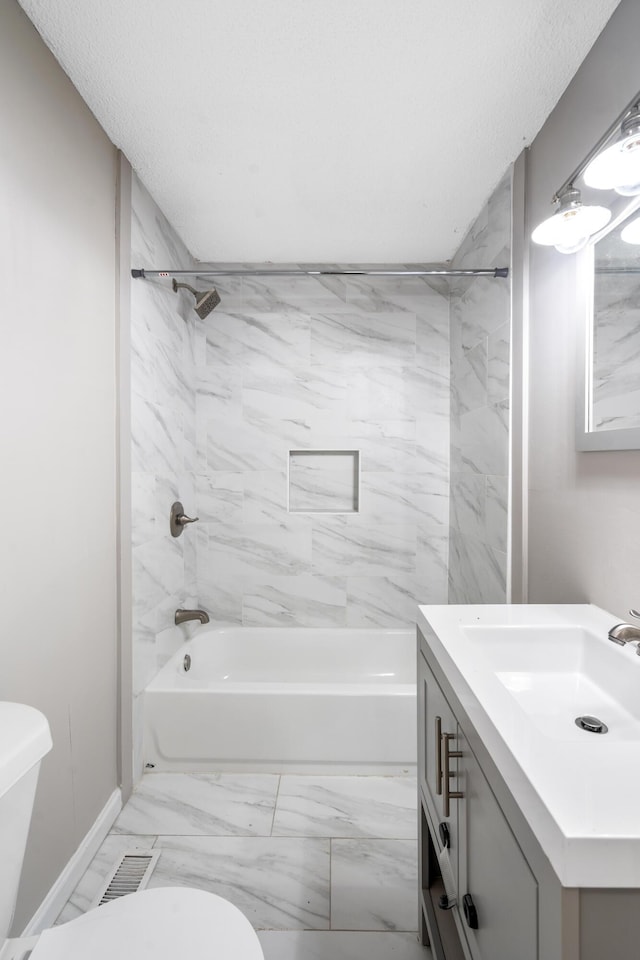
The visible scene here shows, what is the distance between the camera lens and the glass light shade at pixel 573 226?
1.19m

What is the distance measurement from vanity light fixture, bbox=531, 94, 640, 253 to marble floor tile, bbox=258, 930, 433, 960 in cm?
193

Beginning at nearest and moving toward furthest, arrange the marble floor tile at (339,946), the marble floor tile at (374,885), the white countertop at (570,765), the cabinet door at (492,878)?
the white countertop at (570,765), the cabinet door at (492,878), the marble floor tile at (339,946), the marble floor tile at (374,885)

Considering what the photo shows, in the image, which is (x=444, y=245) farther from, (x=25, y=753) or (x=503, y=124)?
(x=25, y=753)

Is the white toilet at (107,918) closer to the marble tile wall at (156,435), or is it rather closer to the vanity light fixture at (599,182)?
the marble tile wall at (156,435)

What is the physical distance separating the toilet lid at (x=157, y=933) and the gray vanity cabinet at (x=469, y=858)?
38 cm

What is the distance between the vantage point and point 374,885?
152 cm

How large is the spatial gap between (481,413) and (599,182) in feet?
3.77

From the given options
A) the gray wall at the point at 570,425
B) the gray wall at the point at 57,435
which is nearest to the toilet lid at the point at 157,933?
the gray wall at the point at 57,435

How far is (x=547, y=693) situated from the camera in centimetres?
103

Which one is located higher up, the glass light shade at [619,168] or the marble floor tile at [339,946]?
the glass light shade at [619,168]

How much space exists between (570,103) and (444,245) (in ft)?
3.50

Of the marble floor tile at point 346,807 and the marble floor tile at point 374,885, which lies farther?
the marble floor tile at point 346,807

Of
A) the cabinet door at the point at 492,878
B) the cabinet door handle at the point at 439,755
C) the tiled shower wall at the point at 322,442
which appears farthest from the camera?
the tiled shower wall at the point at 322,442

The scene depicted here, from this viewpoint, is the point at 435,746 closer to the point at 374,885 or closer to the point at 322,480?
the point at 374,885
